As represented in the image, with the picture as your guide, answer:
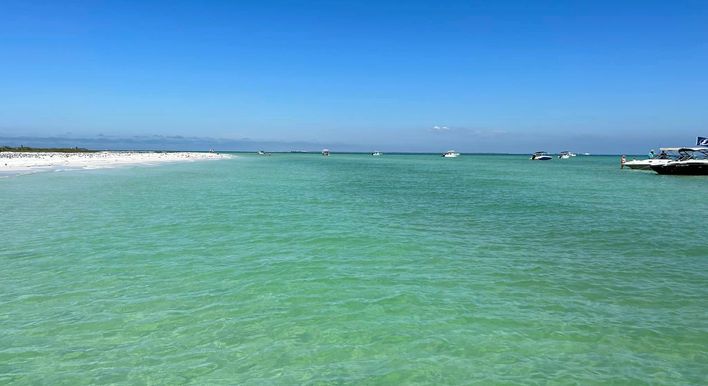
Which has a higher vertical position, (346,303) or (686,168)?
(686,168)

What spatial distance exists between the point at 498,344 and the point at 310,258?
6702mm

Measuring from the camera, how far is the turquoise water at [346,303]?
659cm

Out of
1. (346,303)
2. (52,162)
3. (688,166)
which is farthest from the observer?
(52,162)

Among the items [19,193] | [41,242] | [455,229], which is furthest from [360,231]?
[19,193]

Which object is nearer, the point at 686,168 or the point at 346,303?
the point at 346,303

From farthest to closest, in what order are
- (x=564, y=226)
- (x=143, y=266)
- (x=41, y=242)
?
(x=564, y=226), (x=41, y=242), (x=143, y=266)

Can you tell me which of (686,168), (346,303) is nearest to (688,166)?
(686,168)

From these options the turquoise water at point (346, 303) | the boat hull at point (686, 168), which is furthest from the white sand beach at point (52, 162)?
the boat hull at point (686, 168)

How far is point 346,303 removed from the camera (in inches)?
362

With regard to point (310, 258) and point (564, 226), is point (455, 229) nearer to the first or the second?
point (564, 226)

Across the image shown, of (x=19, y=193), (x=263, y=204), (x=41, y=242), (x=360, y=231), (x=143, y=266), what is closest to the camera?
(x=143, y=266)

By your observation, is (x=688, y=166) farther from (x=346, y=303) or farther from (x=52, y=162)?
(x=52, y=162)

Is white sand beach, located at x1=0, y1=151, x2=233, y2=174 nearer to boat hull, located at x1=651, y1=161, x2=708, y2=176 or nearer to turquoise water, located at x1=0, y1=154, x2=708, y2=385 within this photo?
turquoise water, located at x1=0, y1=154, x2=708, y2=385

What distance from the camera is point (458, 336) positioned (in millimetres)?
7707
